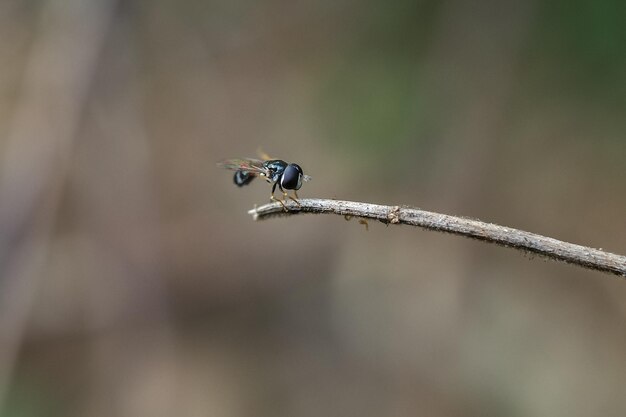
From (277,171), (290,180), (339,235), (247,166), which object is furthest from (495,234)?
(339,235)

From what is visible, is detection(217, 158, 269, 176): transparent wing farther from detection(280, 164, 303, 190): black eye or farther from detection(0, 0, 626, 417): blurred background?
detection(0, 0, 626, 417): blurred background

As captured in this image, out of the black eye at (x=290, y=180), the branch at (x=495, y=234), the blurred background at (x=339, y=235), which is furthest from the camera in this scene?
the blurred background at (x=339, y=235)

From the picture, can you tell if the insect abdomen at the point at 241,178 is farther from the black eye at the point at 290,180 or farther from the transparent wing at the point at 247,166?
the black eye at the point at 290,180

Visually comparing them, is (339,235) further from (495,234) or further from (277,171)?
(495,234)

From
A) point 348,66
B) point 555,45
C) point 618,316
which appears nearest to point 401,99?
point 348,66

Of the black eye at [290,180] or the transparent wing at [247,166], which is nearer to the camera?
the black eye at [290,180]

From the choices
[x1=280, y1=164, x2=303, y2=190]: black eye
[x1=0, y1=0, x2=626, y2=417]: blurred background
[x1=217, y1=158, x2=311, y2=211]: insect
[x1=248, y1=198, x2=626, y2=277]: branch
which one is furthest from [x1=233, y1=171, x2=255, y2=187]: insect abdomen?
[x1=0, y1=0, x2=626, y2=417]: blurred background

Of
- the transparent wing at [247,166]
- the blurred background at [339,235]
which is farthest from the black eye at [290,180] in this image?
the blurred background at [339,235]
